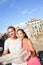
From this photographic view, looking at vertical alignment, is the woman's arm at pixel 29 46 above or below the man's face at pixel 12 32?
below

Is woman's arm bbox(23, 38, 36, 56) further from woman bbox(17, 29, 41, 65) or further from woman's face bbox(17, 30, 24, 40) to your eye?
woman's face bbox(17, 30, 24, 40)

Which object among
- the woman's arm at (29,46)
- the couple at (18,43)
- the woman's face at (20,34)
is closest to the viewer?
the woman's arm at (29,46)

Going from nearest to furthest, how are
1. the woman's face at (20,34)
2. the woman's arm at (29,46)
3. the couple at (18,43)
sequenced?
1. the woman's arm at (29,46)
2. the couple at (18,43)
3. the woman's face at (20,34)

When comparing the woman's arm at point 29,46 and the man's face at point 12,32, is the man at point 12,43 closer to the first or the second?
the man's face at point 12,32

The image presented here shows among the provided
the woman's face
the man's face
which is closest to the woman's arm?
the woman's face

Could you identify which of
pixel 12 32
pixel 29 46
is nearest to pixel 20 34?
pixel 12 32

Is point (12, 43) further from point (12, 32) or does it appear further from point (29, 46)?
point (29, 46)

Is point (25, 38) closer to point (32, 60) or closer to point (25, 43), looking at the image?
point (25, 43)

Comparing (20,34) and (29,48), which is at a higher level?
(20,34)

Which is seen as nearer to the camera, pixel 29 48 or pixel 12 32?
pixel 29 48

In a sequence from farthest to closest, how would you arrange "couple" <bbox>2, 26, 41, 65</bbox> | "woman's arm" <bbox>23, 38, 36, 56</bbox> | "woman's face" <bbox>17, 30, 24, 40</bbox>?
"woman's face" <bbox>17, 30, 24, 40</bbox>, "couple" <bbox>2, 26, 41, 65</bbox>, "woman's arm" <bbox>23, 38, 36, 56</bbox>

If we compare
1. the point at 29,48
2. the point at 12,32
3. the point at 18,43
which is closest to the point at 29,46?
the point at 29,48

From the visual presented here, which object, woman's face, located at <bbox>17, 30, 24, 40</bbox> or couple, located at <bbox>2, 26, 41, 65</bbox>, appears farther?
woman's face, located at <bbox>17, 30, 24, 40</bbox>

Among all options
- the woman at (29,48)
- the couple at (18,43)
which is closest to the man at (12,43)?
A: the couple at (18,43)
